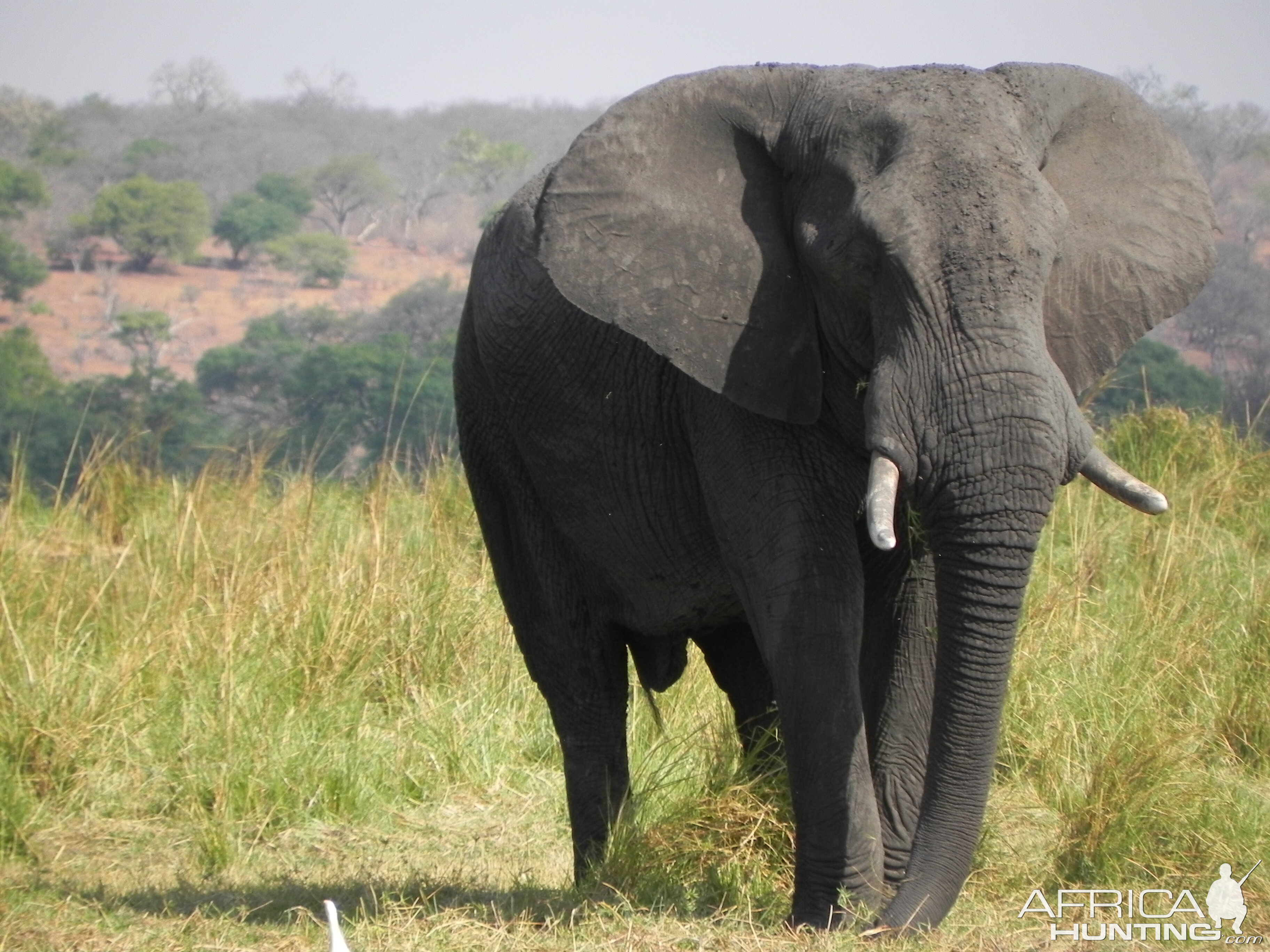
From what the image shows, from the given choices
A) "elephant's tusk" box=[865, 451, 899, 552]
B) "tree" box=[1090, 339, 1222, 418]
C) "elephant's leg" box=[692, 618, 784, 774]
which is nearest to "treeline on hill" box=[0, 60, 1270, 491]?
"tree" box=[1090, 339, 1222, 418]

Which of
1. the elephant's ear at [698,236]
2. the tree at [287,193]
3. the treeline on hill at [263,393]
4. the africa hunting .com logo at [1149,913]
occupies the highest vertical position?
the elephant's ear at [698,236]

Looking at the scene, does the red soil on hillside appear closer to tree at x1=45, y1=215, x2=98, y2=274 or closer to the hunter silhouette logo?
tree at x1=45, y1=215, x2=98, y2=274

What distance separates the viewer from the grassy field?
15.1 ft

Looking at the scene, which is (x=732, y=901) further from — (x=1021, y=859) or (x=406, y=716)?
(x=406, y=716)

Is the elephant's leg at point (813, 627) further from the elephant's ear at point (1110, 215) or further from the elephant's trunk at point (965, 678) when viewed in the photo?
the elephant's ear at point (1110, 215)

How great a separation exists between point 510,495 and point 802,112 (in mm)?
1829

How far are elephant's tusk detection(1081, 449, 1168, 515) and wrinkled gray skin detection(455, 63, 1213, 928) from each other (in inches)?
6.0

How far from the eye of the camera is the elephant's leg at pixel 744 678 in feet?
17.1

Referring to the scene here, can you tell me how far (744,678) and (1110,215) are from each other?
1.89 m

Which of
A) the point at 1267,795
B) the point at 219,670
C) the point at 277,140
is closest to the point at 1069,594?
the point at 1267,795

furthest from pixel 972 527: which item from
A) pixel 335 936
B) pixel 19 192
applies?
pixel 19 192

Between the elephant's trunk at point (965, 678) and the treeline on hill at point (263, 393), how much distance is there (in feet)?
31.2

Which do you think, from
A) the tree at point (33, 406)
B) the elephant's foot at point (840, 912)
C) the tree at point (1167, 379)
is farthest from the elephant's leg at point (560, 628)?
the tree at point (33, 406)

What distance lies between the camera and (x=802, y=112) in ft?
13.1
